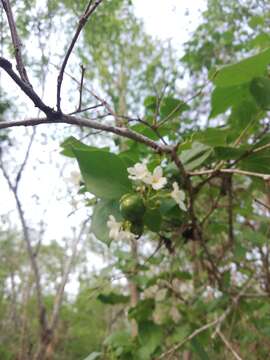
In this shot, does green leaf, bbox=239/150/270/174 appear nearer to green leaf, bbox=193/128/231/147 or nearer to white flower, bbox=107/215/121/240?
green leaf, bbox=193/128/231/147

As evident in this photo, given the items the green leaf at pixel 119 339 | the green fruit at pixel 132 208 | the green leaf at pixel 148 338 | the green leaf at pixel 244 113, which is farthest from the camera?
the green leaf at pixel 119 339

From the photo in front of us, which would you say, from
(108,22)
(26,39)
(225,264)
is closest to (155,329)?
(225,264)

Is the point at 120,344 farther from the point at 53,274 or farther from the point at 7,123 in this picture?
the point at 53,274

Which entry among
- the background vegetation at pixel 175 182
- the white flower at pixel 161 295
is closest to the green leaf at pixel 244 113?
the background vegetation at pixel 175 182

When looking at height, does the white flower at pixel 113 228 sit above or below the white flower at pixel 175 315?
above

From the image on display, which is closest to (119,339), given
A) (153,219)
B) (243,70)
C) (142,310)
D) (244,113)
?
(142,310)

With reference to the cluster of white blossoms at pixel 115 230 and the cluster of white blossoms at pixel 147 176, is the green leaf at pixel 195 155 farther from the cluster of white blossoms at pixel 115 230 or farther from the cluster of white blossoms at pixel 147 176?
the cluster of white blossoms at pixel 115 230

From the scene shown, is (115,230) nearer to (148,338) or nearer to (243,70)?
(243,70)
